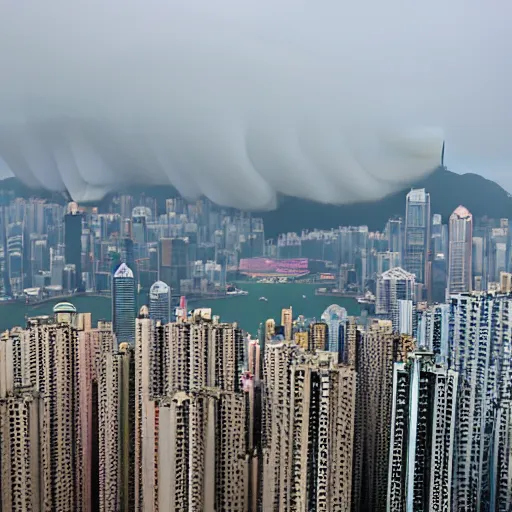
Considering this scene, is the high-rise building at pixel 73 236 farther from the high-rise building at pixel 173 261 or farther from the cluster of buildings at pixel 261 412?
the high-rise building at pixel 173 261

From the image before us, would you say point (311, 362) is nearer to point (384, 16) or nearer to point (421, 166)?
point (421, 166)

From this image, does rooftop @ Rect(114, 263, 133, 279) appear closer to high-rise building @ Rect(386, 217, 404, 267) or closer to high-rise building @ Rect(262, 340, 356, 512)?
→ high-rise building @ Rect(262, 340, 356, 512)

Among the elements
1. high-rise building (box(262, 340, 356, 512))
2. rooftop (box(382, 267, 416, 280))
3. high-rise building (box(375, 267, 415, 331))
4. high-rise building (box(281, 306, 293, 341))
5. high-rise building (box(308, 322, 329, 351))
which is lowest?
high-rise building (box(262, 340, 356, 512))

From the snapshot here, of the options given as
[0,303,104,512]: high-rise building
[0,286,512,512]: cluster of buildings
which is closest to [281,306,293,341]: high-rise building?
[0,286,512,512]: cluster of buildings

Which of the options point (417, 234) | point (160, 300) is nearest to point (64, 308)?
point (160, 300)

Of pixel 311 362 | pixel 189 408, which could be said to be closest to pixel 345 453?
pixel 311 362

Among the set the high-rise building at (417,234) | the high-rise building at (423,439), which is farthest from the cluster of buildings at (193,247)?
the high-rise building at (423,439)
